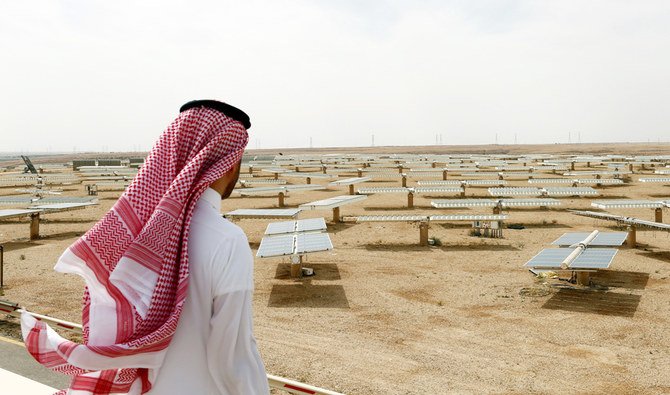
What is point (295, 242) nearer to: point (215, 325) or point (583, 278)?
point (583, 278)

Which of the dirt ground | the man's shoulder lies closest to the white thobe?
the man's shoulder

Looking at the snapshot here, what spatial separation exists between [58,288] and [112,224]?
11.5 meters

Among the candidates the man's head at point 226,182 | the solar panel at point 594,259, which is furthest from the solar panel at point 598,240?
the man's head at point 226,182

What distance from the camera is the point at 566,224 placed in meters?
21.9

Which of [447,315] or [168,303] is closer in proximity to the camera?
[168,303]

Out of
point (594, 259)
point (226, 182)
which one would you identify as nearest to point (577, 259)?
point (594, 259)

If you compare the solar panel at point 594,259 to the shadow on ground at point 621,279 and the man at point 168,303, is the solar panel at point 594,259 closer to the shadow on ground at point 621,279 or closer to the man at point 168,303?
the shadow on ground at point 621,279

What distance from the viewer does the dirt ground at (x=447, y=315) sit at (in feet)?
24.5

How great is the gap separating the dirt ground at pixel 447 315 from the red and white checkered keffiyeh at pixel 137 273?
17.0ft

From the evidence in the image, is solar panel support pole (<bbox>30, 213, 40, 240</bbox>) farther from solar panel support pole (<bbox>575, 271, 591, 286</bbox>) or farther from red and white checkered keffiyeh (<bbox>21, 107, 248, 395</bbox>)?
red and white checkered keffiyeh (<bbox>21, 107, 248, 395</bbox>)

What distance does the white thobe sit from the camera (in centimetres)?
207

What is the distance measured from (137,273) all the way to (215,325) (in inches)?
15.6

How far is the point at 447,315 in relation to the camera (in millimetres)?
10414

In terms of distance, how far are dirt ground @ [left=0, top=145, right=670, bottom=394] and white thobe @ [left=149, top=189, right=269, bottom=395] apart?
5065 mm
